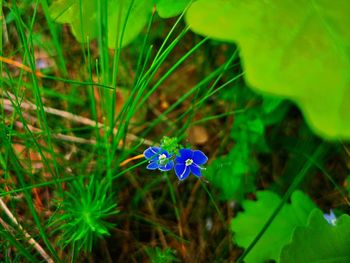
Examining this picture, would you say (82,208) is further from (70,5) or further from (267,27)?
(267,27)

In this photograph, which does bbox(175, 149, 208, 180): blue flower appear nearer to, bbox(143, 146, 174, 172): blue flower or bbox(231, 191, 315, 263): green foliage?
bbox(143, 146, 174, 172): blue flower

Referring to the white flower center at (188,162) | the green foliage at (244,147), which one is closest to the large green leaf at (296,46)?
the white flower center at (188,162)

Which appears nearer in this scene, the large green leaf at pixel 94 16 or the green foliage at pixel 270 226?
the large green leaf at pixel 94 16

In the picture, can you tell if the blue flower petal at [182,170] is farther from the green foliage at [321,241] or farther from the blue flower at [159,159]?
the green foliage at [321,241]

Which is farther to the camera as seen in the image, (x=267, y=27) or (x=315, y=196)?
(x=315, y=196)

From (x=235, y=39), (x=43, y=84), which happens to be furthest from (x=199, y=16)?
(x=43, y=84)

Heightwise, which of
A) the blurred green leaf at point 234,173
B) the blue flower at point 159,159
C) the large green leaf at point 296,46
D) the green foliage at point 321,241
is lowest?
the blurred green leaf at point 234,173
